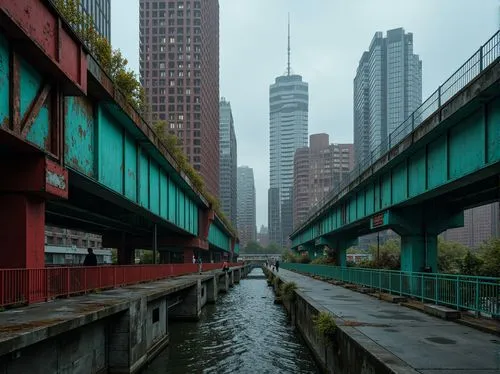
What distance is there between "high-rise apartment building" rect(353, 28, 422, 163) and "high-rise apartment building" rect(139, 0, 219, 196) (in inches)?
Answer: 2023

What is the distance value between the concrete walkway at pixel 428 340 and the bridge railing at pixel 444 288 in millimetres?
875

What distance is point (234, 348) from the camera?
17.9m

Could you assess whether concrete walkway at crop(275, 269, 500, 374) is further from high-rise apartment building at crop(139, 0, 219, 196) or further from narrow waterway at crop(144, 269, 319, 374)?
high-rise apartment building at crop(139, 0, 219, 196)

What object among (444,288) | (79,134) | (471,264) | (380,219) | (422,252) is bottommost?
(471,264)

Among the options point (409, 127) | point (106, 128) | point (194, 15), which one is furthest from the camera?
point (194, 15)

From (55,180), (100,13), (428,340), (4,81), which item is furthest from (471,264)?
(100,13)

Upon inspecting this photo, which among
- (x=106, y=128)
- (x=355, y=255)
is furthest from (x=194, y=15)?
(x=106, y=128)

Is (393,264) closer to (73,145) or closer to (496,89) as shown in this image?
(496,89)

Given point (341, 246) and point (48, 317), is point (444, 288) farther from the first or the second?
point (341, 246)

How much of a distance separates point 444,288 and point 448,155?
184 inches

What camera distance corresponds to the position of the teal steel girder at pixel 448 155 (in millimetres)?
13703

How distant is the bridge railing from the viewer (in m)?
12.7

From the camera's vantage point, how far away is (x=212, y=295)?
119 ft

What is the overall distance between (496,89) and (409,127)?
10.1 metres
